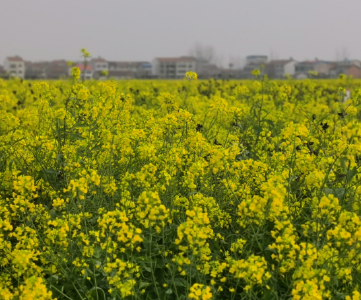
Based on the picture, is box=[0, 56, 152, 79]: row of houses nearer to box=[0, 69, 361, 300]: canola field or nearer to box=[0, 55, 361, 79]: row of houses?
box=[0, 55, 361, 79]: row of houses

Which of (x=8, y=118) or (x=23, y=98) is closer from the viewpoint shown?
(x=8, y=118)

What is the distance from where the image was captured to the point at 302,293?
6.77 feet

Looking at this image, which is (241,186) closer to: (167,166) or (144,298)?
(167,166)

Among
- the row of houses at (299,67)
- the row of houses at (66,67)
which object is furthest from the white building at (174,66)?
the row of houses at (299,67)

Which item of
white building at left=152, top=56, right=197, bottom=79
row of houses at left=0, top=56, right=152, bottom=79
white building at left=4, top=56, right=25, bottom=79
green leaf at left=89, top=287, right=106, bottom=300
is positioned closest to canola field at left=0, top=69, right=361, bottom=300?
green leaf at left=89, top=287, right=106, bottom=300

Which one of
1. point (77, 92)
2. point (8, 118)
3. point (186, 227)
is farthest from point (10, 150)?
point (186, 227)

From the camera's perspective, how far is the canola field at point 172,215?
7.26 feet

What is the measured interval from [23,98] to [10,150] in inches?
220

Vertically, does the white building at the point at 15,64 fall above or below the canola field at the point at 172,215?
above

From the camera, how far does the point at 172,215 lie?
294cm

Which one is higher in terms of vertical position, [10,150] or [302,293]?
[10,150]

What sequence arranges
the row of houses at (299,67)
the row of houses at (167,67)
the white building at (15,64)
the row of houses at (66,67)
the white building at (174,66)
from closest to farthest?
the row of houses at (66,67) < the row of houses at (299,67) < the row of houses at (167,67) < the white building at (15,64) < the white building at (174,66)

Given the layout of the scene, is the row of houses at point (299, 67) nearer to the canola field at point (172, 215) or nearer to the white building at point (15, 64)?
the white building at point (15, 64)

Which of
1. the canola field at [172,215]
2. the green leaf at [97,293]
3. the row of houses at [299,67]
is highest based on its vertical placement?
the row of houses at [299,67]
